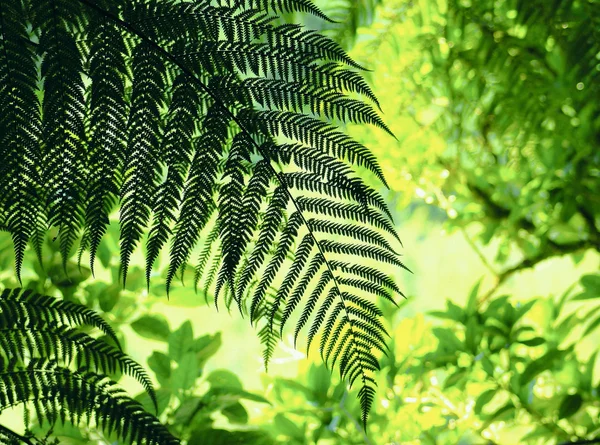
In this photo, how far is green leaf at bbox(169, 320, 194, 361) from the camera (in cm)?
104

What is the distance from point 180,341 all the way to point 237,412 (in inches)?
6.1

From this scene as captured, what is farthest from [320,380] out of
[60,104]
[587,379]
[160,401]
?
[60,104]

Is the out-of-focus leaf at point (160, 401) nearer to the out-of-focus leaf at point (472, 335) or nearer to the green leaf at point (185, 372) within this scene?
the green leaf at point (185, 372)

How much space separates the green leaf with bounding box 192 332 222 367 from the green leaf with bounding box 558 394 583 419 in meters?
0.61

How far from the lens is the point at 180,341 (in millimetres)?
1044

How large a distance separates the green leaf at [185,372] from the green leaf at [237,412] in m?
0.08

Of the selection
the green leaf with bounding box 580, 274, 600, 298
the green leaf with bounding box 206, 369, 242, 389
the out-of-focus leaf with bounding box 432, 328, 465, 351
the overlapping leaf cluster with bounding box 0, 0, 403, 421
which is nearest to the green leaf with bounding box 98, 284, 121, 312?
the green leaf with bounding box 206, 369, 242, 389

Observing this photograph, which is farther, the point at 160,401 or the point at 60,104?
the point at 160,401

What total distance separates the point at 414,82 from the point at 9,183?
44.4 inches

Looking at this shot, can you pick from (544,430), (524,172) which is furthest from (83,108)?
(524,172)

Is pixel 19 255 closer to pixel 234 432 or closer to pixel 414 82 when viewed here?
pixel 234 432

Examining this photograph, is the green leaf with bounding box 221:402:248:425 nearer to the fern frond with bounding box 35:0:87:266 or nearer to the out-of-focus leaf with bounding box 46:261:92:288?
the out-of-focus leaf with bounding box 46:261:92:288

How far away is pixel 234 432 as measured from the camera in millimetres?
948

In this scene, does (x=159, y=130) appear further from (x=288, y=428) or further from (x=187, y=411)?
(x=288, y=428)
